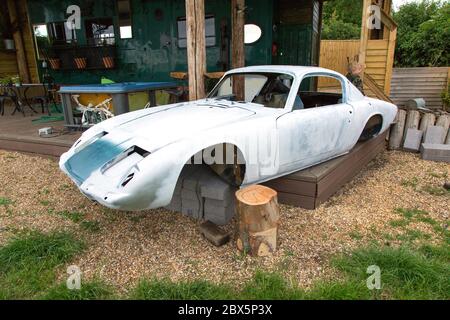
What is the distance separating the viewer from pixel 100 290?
2.36m

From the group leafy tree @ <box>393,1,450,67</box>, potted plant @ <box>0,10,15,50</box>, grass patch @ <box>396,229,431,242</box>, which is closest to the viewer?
grass patch @ <box>396,229,431,242</box>

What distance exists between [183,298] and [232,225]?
1.16 m

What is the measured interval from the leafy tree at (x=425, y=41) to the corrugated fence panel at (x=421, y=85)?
356 centimetres

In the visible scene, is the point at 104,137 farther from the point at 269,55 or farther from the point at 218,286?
the point at 269,55

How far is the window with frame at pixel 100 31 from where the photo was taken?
9.57m

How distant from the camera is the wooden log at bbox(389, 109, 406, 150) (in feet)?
19.3

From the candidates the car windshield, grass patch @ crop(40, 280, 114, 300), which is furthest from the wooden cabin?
grass patch @ crop(40, 280, 114, 300)

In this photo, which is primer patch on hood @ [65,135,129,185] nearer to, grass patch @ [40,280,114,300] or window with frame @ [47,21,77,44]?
grass patch @ [40,280,114,300]

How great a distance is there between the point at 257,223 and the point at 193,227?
83 cm

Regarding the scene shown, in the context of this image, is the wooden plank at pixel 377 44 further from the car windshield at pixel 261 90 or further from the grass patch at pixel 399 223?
the grass patch at pixel 399 223

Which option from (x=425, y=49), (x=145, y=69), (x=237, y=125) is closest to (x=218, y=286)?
(x=237, y=125)

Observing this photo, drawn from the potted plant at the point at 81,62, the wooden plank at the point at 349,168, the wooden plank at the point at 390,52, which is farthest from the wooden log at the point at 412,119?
the potted plant at the point at 81,62

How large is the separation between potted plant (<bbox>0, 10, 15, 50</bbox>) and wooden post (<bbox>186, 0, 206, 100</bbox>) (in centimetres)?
856

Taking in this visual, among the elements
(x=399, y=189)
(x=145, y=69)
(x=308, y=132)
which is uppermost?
(x=145, y=69)
